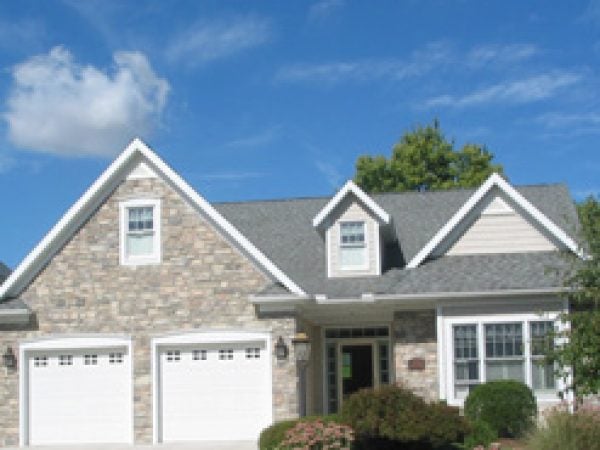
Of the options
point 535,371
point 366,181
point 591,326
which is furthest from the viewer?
point 366,181

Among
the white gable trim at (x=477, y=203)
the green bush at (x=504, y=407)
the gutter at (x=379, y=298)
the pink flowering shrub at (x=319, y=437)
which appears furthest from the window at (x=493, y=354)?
the pink flowering shrub at (x=319, y=437)

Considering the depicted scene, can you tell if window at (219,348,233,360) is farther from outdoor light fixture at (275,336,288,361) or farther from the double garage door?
outdoor light fixture at (275,336,288,361)

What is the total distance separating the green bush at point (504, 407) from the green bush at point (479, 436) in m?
0.76

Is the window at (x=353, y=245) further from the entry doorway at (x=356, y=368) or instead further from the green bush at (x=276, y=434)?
the green bush at (x=276, y=434)

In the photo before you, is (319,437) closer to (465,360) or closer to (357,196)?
(465,360)

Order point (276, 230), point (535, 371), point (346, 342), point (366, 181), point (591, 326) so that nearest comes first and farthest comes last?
point (591, 326) < point (535, 371) < point (346, 342) < point (276, 230) < point (366, 181)

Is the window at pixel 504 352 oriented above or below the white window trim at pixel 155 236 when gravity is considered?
below

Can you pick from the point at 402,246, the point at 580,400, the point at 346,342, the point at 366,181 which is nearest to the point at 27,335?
the point at 346,342

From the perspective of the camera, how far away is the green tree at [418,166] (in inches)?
1720

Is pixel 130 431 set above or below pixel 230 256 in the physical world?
below

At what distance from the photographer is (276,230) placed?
28.3m

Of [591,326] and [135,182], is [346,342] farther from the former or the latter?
[591,326]

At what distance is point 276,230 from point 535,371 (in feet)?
29.6

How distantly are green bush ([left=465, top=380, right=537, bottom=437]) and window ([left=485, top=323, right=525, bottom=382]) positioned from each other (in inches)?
46.9
